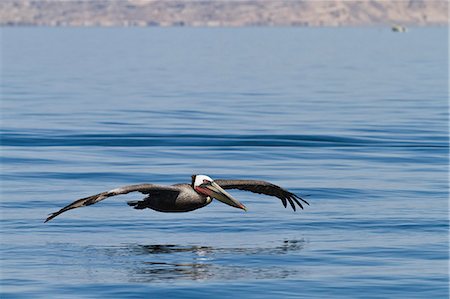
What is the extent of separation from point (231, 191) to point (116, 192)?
961cm

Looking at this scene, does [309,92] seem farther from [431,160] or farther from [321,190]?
[321,190]

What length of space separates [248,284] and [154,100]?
3616 cm

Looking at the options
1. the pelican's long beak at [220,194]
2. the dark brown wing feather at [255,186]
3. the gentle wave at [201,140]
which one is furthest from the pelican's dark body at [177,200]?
the gentle wave at [201,140]

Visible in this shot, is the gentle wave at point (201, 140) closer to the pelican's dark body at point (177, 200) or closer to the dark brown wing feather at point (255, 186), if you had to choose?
the dark brown wing feather at point (255, 186)

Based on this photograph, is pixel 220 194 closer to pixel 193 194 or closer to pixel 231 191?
pixel 193 194

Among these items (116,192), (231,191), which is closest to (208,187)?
Result: (116,192)

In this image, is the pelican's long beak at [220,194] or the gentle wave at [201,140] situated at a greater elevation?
the gentle wave at [201,140]

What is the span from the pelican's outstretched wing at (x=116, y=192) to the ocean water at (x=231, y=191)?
0.96 metres

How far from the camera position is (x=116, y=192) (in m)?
17.2

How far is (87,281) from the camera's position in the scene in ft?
56.6

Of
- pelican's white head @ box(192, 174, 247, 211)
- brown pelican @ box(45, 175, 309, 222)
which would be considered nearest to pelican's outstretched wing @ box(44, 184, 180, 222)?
brown pelican @ box(45, 175, 309, 222)

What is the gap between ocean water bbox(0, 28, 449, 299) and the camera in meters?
17.5

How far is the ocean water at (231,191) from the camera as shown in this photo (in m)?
17.5

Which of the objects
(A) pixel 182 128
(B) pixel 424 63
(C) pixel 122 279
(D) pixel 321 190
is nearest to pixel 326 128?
(A) pixel 182 128
